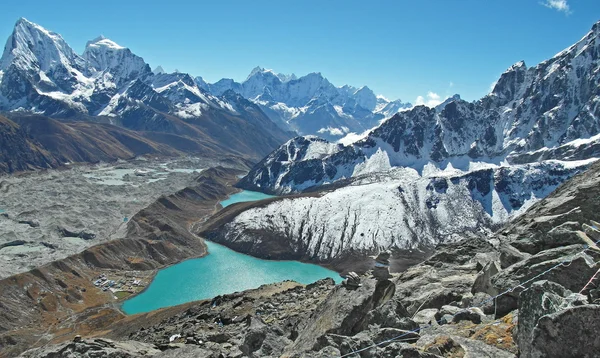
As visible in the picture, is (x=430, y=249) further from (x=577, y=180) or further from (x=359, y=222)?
(x=577, y=180)

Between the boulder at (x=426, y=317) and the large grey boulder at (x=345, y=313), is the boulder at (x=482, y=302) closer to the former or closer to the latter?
the boulder at (x=426, y=317)

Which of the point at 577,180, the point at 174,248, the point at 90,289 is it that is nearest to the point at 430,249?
the point at 174,248

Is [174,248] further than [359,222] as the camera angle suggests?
No

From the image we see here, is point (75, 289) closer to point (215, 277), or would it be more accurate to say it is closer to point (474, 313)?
point (215, 277)

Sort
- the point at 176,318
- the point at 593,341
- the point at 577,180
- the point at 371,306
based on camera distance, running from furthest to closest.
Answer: the point at 176,318 < the point at 577,180 < the point at 371,306 < the point at 593,341

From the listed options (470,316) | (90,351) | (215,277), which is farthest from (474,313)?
(215,277)

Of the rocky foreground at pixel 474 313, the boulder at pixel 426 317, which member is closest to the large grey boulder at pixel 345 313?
the rocky foreground at pixel 474 313
